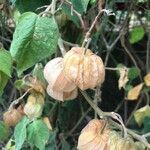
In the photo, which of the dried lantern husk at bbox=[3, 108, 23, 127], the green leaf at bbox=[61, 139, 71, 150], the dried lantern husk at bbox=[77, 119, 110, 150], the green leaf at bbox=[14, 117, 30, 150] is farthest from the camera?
the green leaf at bbox=[61, 139, 71, 150]

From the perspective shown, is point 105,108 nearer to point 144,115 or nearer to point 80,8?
point 144,115

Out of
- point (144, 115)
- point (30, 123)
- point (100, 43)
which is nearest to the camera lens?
point (30, 123)

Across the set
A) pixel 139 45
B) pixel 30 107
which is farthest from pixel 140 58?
pixel 30 107

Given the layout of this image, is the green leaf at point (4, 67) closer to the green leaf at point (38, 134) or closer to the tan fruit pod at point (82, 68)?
the tan fruit pod at point (82, 68)

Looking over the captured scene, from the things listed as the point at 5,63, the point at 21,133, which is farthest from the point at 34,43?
the point at 21,133

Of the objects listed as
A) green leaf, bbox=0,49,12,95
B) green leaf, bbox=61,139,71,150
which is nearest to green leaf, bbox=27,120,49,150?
green leaf, bbox=0,49,12,95

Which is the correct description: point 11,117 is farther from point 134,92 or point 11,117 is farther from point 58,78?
point 58,78

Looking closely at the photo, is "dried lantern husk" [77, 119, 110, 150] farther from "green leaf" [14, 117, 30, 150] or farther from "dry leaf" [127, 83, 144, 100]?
"dry leaf" [127, 83, 144, 100]
